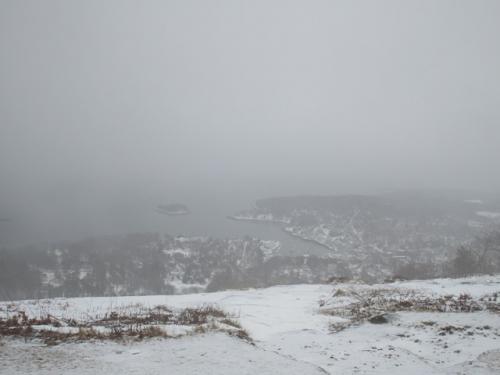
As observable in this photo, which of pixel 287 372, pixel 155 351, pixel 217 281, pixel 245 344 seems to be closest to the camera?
pixel 287 372

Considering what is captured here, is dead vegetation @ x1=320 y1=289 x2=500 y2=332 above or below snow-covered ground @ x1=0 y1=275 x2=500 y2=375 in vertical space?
below

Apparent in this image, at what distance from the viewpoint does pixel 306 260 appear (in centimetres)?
14850

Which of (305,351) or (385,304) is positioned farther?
(385,304)

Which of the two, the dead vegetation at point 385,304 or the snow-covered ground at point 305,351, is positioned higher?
the snow-covered ground at point 305,351

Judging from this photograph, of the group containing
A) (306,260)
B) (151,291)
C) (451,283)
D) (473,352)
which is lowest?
(151,291)

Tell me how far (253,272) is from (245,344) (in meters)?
142

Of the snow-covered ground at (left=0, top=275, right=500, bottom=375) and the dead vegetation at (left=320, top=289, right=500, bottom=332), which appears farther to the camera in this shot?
the dead vegetation at (left=320, top=289, right=500, bottom=332)

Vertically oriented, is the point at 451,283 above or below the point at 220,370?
below

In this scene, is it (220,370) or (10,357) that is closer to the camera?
(220,370)

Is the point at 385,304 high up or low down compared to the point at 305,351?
down

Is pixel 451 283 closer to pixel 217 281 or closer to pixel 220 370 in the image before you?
pixel 220 370

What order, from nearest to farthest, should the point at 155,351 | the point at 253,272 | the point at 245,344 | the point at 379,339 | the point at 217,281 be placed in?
the point at 155,351
the point at 245,344
the point at 379,339
the point at 217,281
the point at 253,272

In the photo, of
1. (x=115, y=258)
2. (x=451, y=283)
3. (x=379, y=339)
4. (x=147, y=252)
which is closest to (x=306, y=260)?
(x=147, y=252)

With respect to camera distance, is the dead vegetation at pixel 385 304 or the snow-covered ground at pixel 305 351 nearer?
the snow-covered ground at pixel 305 351
